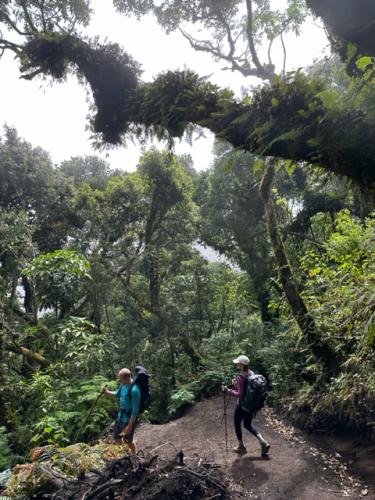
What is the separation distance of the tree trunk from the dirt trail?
5.58 feet

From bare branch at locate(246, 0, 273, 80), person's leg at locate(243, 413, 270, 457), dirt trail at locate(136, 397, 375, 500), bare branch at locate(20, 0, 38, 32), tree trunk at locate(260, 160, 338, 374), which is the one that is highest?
bare branch at locate(246, 0, 273, 80)

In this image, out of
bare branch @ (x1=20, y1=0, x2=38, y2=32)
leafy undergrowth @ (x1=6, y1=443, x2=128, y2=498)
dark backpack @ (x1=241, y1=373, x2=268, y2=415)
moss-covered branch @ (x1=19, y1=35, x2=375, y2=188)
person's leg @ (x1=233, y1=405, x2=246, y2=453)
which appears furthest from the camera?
bare branch @ (x1=20, y1=0, x2=38, y2=32)

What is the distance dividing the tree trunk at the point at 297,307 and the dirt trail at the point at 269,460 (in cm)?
170

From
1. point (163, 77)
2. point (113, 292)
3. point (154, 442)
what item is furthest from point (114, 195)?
point (163, 77)

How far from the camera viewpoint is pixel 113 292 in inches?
549

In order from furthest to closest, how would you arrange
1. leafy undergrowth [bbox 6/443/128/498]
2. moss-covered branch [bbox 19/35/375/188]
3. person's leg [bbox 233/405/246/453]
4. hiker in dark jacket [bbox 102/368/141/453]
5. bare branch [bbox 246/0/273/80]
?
bare branch [bbox 246/0/273/80], person's leg [bbox 233/405/246/453], hiker in dark jacket [bbox 102/368/141/453], leafy undergrowth [bbox 6/443/128/498], moss-covered branch [bbox 19/35/375/188]

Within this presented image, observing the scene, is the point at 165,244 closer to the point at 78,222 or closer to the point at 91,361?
the point at 78,222

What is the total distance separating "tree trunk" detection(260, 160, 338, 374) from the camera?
810 centimetres

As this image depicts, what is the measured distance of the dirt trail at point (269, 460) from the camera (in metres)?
5.36

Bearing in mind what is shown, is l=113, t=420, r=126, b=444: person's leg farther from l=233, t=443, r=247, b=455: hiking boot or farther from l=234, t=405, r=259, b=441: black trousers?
l=233, t=443, r=247, b=455: hiking boot

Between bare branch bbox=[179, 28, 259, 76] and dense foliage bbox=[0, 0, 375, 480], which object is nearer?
dense foliage bbox=[0, 0, 375, 480]

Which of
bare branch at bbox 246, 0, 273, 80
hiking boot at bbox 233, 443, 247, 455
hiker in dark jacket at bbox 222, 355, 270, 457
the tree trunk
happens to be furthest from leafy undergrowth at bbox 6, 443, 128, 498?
bare branch at bbox 246, 0, 273, 80

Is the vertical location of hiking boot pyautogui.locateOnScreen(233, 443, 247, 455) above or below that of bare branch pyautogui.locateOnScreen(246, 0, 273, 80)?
below

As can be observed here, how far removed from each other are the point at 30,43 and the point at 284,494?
777 cm
